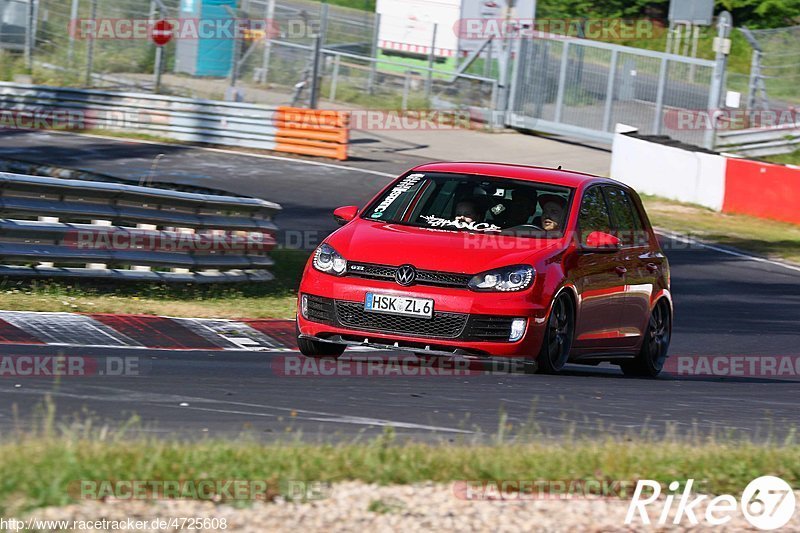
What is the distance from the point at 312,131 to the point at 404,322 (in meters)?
19.5

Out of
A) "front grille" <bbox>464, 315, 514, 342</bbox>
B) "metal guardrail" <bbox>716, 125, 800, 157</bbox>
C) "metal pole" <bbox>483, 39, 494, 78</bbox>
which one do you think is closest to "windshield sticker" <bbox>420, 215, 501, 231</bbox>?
"front grille" <bbox>464, 315, 514, 342</bbox>

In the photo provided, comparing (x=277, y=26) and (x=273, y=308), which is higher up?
(x=277, y=26)

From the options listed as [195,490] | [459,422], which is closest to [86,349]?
[459,422]

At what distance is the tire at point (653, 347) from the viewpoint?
1122cm

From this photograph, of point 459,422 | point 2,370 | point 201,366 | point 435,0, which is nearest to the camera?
point 459,422

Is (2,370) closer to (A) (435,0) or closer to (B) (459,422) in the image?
(B) (459,422)

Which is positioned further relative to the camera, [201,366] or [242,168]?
[242,168]

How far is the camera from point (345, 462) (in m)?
5.86

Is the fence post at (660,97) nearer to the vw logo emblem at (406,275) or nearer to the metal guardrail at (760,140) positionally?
the metal guardrail at (760,140)

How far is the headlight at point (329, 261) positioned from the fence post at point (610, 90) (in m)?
23.4

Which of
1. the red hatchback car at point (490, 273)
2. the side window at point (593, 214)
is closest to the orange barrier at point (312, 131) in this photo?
the red hatchback car at point (490, 273)

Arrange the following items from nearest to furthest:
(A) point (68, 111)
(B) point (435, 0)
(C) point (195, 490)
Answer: (C) point (195, 490) → (A) point (68, 111) → (B) point (435, 0)

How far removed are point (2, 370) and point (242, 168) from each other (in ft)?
57.2

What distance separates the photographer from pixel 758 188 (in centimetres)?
2469
